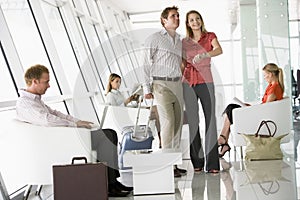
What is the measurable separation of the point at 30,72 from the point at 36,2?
9.56 ft

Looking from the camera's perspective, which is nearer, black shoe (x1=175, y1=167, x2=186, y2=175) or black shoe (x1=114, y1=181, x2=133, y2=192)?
black shoe (x1=114, y1=181, x2=133, y2=192)

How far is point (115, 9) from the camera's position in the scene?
14711mm

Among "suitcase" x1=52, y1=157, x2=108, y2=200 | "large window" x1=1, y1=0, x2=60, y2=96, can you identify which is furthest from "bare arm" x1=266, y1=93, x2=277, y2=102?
"suitcase" x1=52, y1=157, x2=108, y2=200

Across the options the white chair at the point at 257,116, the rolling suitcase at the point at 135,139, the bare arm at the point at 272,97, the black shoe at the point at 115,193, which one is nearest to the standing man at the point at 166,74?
the rolling suitcase at the point at 135,139

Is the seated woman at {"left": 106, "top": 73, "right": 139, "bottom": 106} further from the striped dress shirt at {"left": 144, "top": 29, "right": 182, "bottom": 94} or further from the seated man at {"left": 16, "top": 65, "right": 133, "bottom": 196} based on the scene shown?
the seated man at {"left": 16, "top": 65, "right": 133, "bottom": 196}

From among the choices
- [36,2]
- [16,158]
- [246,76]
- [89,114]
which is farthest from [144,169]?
[246,76]

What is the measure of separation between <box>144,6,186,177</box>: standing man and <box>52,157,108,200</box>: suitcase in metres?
1.34

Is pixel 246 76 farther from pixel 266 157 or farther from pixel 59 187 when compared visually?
pixel 59 187

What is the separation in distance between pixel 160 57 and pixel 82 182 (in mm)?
1573

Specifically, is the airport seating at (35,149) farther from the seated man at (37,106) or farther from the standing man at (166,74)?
the standing man at (166,74)

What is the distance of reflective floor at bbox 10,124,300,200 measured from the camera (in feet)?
13.1

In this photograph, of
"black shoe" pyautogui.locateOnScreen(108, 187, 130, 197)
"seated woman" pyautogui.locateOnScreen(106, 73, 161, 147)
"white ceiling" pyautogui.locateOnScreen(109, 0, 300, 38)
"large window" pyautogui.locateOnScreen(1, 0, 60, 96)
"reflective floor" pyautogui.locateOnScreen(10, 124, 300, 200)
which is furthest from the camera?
"white ceiling" pyautogui.locateOnScreen(109, 0, 300, 38)

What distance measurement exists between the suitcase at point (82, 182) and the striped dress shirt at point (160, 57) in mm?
1348

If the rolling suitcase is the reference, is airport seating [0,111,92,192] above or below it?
above
